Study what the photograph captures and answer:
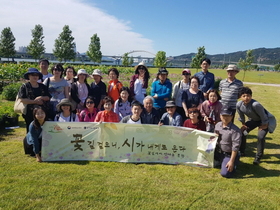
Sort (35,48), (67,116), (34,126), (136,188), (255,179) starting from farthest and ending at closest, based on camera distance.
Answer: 1. (35,48)
2. (67,116)
3. (34,126)
4. (255,179)
5. (136,188)

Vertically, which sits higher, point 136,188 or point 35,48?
point 35,48

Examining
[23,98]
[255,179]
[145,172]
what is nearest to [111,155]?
[145,172]

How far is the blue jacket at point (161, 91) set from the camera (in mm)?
5312

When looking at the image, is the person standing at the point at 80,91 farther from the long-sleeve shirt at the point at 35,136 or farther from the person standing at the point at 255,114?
the person standing at the point at 255,114

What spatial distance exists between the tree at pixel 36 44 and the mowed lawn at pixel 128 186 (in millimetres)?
47177

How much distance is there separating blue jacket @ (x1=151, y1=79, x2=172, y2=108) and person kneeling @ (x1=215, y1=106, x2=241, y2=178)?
1505 millimetres

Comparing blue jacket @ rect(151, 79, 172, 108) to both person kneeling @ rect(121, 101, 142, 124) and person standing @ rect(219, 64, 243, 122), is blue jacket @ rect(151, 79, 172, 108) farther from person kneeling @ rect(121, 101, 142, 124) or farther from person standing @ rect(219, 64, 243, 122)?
person standing @ rect(219, 64, 243, 122)

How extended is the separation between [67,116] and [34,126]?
26.3 inches

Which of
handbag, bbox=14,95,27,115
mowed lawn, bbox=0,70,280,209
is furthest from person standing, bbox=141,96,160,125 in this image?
handbag, bbox=14,95,27,115

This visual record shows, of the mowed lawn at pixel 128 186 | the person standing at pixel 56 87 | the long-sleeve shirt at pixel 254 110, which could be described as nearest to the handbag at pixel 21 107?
the person standing at pixel 56 87

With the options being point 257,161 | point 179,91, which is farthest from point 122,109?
point 257,161

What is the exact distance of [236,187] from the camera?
12.1 feet

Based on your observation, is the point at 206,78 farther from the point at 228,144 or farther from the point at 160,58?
the point at 160,58

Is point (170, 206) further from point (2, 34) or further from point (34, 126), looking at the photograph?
point (2, 34)
